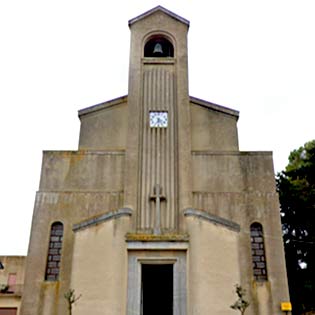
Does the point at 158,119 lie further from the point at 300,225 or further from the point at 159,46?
the point at 300,225

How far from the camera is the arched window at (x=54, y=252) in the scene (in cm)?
1338

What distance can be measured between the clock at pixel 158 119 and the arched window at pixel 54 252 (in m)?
4.67

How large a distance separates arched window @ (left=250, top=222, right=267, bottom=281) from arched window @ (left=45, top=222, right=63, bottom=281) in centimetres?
623

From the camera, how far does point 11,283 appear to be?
19.2 meters

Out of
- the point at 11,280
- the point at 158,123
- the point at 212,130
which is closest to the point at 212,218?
the point at 158,123

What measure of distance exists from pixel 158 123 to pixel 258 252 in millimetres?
5500

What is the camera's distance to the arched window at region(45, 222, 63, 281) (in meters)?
13.4

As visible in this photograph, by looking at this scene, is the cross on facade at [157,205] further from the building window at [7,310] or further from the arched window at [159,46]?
the building window at [7,310]

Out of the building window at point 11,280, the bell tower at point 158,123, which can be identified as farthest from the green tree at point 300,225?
the building window at point 11,280

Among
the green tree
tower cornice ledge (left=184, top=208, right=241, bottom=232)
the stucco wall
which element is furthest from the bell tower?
the green tree

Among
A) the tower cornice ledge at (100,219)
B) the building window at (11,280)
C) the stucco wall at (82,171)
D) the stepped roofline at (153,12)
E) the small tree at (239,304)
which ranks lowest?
the small tree at (239,304)

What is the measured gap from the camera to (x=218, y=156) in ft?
49.2

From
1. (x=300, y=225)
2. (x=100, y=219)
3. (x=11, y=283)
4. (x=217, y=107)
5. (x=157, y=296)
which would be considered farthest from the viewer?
(x=300, y=225)

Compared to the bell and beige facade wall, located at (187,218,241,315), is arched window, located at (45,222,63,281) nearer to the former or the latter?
beige facade wall, located at (187,218,241,315)
